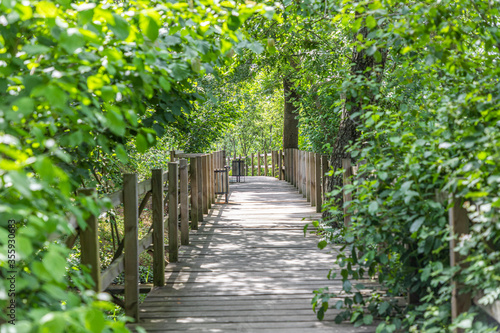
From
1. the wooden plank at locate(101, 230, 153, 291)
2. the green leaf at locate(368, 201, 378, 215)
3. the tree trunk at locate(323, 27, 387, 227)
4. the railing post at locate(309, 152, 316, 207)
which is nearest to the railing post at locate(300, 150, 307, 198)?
the railing post at locate(309, 152, 316, 207)

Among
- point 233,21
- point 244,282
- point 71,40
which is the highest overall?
point 233,21

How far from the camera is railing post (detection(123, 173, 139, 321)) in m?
4.44

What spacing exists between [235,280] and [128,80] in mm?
3197

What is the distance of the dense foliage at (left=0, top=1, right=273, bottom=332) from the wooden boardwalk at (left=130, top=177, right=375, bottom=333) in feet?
5.61

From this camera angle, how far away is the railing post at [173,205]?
21.0 ft

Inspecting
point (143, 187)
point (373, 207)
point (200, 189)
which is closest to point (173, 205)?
point (143, 187)

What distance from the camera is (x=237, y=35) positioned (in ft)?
11.6

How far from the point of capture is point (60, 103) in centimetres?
205

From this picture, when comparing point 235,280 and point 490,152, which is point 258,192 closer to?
point 235,280

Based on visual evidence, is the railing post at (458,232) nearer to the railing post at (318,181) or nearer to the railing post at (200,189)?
the railing post at (200,189)

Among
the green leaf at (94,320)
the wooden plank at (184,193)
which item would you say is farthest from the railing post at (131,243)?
the wooden plank at (184,193)

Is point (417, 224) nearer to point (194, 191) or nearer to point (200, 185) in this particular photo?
point (194, 191)

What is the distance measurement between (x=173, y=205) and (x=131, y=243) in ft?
6.50

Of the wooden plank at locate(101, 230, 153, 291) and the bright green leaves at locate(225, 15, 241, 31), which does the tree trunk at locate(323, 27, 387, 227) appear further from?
the bright green leaves at locate(225, 15, 241, 31)
